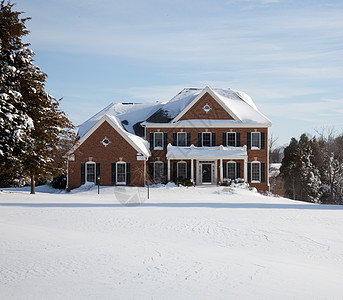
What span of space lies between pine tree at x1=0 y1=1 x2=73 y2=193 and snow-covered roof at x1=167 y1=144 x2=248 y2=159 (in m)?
11.1

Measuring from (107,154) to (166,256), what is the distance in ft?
74.9

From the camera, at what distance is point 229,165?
109 feet

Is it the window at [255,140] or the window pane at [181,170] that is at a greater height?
the window at [255,140]

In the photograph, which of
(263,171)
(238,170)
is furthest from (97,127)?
(263,171)

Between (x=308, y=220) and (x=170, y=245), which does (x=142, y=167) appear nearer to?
(x=308, y=220)

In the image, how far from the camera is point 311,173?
1628 inches

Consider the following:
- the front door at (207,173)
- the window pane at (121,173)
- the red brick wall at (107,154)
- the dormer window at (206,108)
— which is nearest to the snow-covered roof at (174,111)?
the dormer window at (206,108)

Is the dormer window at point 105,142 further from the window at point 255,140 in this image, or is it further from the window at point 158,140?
the window at point 255,140

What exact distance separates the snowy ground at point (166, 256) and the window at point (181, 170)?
56.8 ft

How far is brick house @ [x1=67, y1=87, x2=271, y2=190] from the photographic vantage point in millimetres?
31266

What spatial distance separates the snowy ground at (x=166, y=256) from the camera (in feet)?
22.1

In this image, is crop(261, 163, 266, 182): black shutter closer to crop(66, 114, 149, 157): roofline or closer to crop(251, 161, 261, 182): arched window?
crop(251, 161, 261, 182): arched window

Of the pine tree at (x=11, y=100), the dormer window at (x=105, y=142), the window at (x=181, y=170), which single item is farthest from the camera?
the window at (x=181, y=170)

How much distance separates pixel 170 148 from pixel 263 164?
8.07 m
